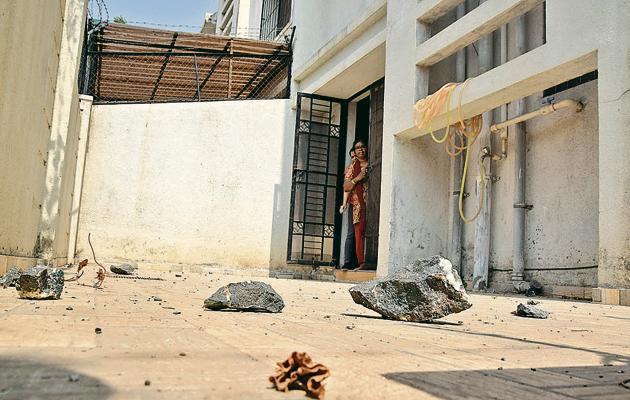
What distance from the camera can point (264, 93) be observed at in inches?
528

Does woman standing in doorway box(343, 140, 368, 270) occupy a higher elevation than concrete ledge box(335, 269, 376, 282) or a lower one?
higher

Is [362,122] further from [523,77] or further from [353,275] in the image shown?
[523,77]

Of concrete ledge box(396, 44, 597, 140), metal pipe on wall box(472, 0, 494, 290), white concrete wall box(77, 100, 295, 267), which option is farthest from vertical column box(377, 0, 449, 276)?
white concrete wall box(77, 100, 295, 267)

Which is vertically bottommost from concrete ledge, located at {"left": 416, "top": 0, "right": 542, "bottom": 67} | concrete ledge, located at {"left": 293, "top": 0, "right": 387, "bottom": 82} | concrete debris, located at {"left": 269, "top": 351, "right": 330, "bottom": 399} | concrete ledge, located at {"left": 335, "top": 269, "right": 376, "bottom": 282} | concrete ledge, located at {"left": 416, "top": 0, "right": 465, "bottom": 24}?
concrete ledge, located at {"left": 335, "top": 269, "right": 376, "bottom": 282}

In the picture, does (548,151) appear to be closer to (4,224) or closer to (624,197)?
(624,197)

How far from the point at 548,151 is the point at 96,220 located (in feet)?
22.9

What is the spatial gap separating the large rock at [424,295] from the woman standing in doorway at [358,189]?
22.5ft

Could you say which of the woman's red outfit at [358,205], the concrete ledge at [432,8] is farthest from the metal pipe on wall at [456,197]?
the woman's red outfit at [358,205]

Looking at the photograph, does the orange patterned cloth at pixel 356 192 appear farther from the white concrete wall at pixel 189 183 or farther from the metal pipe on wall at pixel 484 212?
the metal pipe on wall at pixel 484 212

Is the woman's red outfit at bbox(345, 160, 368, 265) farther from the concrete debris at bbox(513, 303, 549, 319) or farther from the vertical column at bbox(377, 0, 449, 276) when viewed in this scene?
the concrete debris at bbox(513, 303, 549, 319)

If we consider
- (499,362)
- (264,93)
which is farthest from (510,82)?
(264,93)

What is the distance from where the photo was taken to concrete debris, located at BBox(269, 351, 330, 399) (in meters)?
1.05

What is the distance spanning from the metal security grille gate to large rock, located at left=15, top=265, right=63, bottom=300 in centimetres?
763

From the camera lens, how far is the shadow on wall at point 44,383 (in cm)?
92
